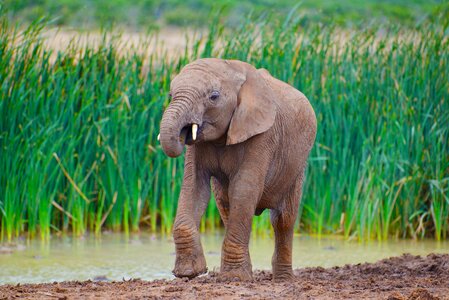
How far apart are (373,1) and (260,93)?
980 inches

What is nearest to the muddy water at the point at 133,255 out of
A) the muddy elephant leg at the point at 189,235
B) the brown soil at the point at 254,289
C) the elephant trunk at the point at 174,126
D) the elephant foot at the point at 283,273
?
the elephant foot at the point at 283,273

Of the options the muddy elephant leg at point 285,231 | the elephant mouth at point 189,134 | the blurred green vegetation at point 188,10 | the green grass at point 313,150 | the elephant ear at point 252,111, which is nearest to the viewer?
the elephant mouth at point 189,134

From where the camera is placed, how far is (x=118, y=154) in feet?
34.6

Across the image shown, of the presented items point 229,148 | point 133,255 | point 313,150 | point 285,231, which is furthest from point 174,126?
point 313,150

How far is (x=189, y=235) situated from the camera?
6195 millimetres

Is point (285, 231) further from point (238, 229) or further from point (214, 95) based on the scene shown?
point (214, 95)

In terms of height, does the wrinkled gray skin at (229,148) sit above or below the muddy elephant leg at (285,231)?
above

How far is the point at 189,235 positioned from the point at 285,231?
1206 millimetres

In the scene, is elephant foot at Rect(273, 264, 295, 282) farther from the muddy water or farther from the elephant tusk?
the elephant tusk

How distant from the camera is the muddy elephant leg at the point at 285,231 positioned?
23.5ft

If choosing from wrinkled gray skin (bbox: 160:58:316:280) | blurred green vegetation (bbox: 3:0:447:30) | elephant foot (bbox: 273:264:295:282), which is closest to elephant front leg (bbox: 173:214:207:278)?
wrinkled gray skin (bbox: 160:58:316:280)

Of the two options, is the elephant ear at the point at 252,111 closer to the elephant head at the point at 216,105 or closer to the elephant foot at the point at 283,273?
the elephant head at the point at 216,105

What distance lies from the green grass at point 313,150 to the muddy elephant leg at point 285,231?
127 inches

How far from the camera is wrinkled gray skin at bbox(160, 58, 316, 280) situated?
20.1 feet
